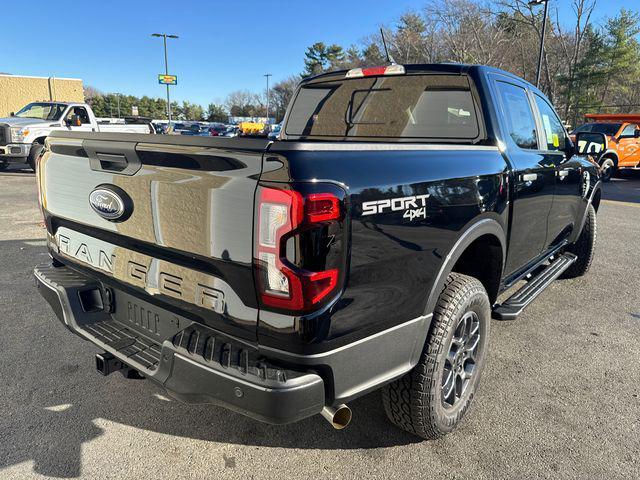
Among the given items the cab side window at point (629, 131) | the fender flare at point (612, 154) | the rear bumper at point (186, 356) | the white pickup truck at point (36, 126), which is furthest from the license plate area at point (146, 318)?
the cab side window at point (629, 131)

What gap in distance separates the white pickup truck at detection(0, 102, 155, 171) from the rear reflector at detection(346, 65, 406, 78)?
9329mm

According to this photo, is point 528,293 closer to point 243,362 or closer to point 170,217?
point 243,362

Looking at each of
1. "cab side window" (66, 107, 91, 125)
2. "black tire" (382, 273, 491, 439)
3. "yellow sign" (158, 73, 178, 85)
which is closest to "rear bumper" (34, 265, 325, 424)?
"black tire" (382, 273, 491, 439)

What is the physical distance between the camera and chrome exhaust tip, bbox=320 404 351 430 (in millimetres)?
1833

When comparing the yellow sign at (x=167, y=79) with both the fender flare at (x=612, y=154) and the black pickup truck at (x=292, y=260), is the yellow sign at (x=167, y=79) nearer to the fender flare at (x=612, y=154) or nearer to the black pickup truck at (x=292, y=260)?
the fender flare at (x=612, y=154)

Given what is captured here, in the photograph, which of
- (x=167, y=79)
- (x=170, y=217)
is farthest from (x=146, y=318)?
(x=167, y=79)

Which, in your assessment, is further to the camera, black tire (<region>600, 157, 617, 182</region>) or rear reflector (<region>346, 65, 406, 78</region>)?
black tire (<region>600, 157, 617, 182</region>)

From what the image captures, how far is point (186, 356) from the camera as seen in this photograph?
5.89 feet

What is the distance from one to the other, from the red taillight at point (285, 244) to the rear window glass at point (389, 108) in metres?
1.80

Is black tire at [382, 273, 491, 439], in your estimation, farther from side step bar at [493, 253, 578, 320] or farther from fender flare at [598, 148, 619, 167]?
fender flare at [598, 148, 619, 167]

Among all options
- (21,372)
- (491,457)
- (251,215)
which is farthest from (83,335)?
(491,457)

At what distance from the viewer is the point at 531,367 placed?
3250 millimetres

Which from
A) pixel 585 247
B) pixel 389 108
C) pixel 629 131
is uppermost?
pixel 629 131

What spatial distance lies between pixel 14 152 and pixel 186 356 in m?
13.5
